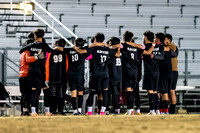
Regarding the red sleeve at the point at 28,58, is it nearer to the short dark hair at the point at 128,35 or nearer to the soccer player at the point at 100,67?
the soccer player at the point at 100,67

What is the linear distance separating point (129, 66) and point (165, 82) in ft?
3.29

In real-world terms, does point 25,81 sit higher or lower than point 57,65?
lower

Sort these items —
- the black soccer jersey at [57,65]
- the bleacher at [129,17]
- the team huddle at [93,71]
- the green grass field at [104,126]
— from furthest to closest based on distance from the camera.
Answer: the bleacher at [129,17] < the black soccer jersey at [57,65] < the team huddle at [93,71] < the green grass field at [104,126]

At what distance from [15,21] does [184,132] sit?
1388 cm

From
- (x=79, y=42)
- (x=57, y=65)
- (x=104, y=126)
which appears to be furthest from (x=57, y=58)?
(x=104, y=126)

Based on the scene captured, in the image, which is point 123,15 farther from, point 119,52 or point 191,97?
point 119,52

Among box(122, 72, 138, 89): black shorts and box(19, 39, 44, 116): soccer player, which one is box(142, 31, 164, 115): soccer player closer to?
box(122, 72, 138, 89): black shorts

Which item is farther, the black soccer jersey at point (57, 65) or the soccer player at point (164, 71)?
the soccer player at point (164, 71)

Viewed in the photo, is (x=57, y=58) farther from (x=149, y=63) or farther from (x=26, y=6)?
(x=26, y=6)

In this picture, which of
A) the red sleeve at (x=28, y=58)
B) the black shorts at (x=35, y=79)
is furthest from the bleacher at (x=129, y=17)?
the black shorts at (x=35, y=79)

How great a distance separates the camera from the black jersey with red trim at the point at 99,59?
1096 cm

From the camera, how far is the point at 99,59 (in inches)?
432

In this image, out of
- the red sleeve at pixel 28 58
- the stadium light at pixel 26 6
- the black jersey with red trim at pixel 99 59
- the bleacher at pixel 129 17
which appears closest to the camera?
the red sleeve at pixel 28 58

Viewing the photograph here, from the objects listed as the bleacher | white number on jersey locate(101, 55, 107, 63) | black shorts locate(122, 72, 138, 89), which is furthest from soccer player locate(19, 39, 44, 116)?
the bleacher
